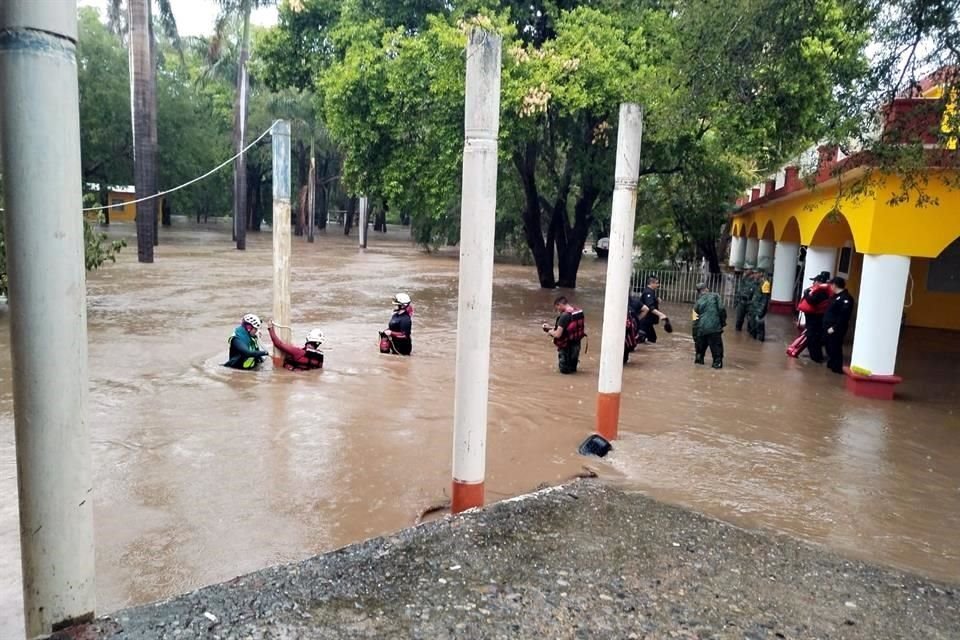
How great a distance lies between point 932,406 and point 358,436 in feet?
24.3

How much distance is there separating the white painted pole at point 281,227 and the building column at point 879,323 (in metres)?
7.49

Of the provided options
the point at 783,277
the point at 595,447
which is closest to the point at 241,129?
the point at 783,277

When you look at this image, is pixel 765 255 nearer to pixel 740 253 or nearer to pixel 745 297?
pixel 740 253

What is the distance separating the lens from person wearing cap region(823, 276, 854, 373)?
1158 cm

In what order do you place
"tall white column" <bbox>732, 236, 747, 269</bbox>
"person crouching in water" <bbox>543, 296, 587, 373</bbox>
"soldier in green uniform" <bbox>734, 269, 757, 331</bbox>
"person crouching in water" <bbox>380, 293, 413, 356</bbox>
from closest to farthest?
"person crouching in water" <bbox>543, 296, 587, 373</bbox> → "person crouching in water" <bbox>380, 293, 413, 356</bbox> → "soldier in green uniform" <bbox>734, 269, 757, 331</bbox> → "tall white column" <bbox>732, 236, 747, 269</bbox>

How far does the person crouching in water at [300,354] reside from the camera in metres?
10.7

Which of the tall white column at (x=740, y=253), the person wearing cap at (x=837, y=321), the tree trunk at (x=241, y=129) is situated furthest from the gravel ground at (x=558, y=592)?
the tree trunk at (x=241, y=129)

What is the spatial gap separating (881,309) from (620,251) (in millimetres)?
4904

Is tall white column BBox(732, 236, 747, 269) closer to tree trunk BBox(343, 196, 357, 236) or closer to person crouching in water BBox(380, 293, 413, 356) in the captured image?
person crouching in water BBox(380, 293, 413, 356)

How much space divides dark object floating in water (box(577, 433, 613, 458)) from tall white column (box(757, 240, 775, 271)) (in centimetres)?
1565

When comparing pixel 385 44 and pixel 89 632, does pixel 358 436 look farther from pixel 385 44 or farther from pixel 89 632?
pixel 385 44

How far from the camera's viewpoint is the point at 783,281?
19.7 m

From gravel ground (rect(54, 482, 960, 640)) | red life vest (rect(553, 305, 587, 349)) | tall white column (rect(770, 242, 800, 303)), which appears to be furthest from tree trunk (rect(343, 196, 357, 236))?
gravel ground (rect(54, 482, 960, 640))

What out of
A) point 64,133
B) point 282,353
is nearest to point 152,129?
point 282,353
